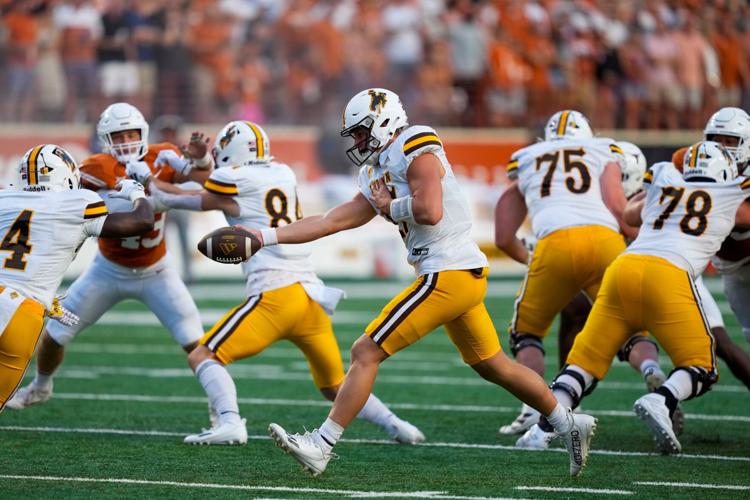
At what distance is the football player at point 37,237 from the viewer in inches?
215

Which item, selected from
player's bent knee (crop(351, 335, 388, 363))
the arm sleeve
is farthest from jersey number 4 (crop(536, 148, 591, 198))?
player's bent knee (crop(351, 335, 388, 363))

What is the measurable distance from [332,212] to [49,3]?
1099 centimetres

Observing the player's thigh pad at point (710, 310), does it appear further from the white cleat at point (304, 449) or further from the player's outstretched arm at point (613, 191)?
the white cleat at point (304, 449)

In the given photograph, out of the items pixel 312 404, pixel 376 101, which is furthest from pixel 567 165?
pixel 312 404

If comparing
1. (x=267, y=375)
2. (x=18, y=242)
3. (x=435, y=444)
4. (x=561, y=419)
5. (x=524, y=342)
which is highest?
(x=18, y=242)

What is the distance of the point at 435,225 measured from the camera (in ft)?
17.7

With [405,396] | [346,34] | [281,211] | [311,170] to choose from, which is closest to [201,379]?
[281,211]

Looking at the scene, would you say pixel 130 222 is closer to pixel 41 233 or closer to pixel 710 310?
pixel 41 233

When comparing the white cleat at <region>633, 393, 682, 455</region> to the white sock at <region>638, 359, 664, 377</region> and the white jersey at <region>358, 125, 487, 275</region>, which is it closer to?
the white sock at <region>638, 359, 664, 377</region>

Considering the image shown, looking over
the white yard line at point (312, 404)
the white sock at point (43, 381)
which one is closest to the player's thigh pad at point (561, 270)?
the white yard line at point (312, 404)

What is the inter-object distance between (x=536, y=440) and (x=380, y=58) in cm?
1064

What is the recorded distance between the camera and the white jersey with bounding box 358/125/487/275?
5426mm

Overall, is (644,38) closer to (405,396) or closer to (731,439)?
(405,396)

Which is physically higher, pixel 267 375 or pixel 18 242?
pixel 18 242
